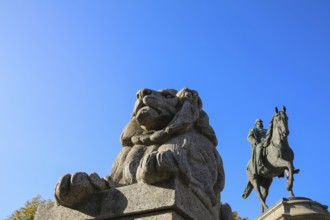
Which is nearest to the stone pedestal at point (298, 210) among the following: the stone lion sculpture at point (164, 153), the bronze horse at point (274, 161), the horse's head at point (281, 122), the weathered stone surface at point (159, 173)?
the bronze horse at point (274, 161)

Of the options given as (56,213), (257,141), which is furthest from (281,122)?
(56,213)

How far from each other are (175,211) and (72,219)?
915mm

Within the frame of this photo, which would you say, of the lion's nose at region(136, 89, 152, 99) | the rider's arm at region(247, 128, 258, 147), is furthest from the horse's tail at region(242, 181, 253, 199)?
the lion's nose at region(136, 89, 152, 99)

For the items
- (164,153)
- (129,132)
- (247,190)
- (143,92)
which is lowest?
(164,153)

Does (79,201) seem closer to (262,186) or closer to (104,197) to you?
(104,197)

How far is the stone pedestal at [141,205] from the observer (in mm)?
2969

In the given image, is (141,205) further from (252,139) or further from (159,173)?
(252,139)

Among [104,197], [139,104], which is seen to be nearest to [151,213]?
[104,197]

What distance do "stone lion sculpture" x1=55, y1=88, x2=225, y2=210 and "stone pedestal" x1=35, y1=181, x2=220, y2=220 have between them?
6 cm

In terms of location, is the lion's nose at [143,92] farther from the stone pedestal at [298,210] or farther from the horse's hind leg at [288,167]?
the horse's hind leg at [288,167]

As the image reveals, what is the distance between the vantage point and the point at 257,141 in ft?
60.8

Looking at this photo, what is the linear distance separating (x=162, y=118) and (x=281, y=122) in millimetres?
13416

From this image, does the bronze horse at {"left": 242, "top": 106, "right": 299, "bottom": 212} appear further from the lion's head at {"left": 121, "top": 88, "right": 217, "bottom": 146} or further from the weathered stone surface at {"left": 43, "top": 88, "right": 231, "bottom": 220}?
the weathered stone surface at {"left": 43, "top": 88, "right": 231, "bottom": 220}

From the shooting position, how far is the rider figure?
1745cm
